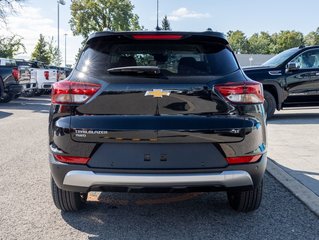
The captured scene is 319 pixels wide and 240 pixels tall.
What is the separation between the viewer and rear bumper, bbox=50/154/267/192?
10.7 ft

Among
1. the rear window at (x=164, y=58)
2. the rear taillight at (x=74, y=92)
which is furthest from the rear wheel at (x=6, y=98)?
the rear taillight at (x=74, y=92)

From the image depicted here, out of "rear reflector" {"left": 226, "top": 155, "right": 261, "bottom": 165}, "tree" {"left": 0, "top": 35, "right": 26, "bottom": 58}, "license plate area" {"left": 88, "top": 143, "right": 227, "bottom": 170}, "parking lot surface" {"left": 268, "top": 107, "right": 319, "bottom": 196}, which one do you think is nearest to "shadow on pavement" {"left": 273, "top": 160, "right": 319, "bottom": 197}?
"parking lot surface" {"left": 268, "top": 107, "right": 319, "bottom": 196}

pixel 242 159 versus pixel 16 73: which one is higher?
pixel 16 73

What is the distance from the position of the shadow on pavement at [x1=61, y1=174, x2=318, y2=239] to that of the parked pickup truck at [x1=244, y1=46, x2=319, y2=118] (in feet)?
20.5

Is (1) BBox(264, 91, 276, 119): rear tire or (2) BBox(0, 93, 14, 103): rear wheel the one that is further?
(2) BBox(0, 93, 14, 103): rear wheel

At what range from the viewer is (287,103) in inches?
429

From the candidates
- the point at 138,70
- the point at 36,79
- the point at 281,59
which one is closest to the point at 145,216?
the point at 138,70

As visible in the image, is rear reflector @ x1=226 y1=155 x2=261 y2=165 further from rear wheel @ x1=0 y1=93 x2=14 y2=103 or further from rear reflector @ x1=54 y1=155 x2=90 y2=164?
rear wheel @ x1=0 y1=93 x2=14 y2=103

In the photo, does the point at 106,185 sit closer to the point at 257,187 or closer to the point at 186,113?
the point at 186,113

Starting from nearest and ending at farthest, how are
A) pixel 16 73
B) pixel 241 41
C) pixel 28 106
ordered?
pixel 16 73, pixel 28 106, pixel 241 41

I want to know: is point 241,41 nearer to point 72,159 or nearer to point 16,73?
point 16,73

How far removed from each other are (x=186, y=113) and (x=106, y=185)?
2.79 feet

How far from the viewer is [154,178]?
3.26 metres

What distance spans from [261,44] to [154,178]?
121m
